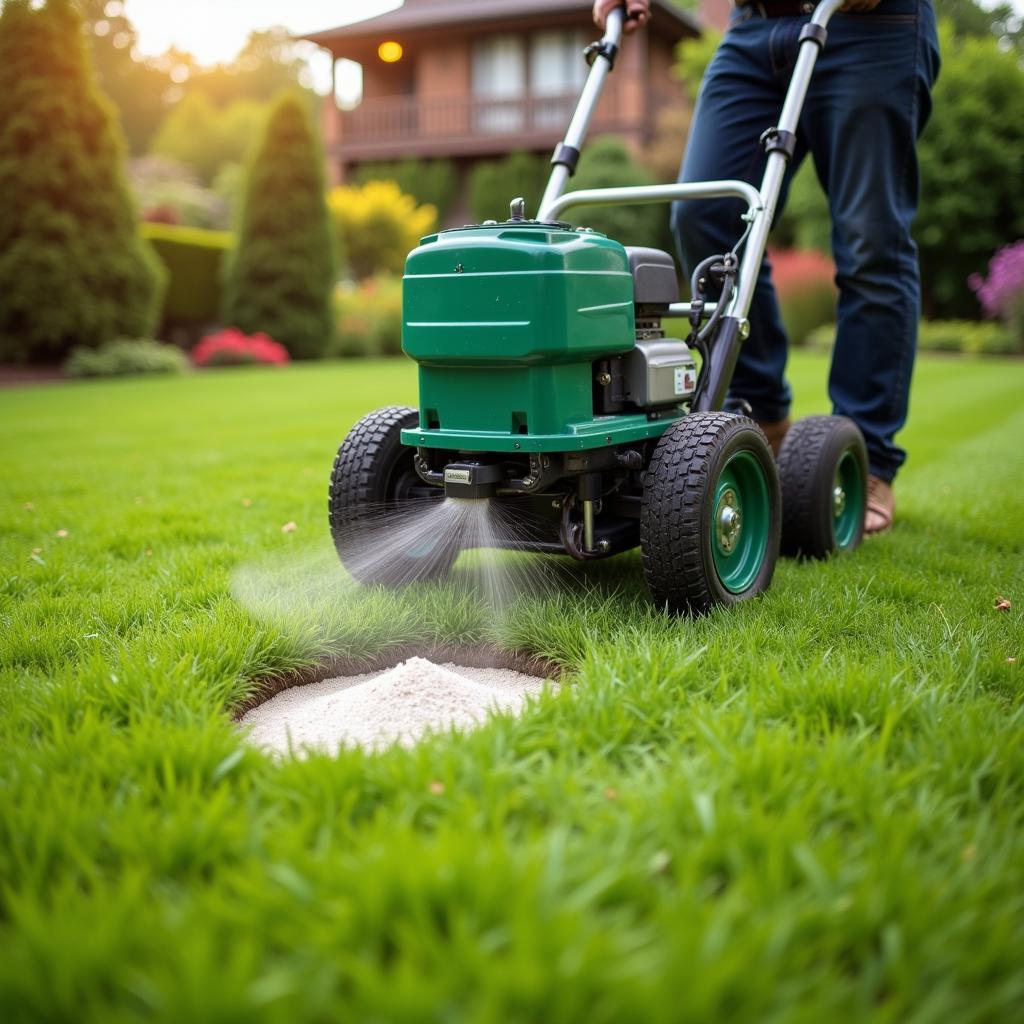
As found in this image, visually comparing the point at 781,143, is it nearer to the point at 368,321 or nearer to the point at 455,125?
the point at 368,321

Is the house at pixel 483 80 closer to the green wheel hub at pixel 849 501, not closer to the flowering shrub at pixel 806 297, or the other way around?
the flowering shrub at pixel 806 297

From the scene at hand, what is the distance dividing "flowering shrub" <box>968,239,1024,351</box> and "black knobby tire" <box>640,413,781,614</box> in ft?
43.8

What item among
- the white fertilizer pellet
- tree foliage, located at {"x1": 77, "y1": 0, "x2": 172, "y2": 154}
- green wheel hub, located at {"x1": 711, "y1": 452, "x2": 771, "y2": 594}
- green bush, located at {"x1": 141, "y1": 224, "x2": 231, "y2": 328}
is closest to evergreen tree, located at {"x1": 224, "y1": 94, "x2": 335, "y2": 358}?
green bush, located at {"x1": 141, "y1": 224, "x2": 231, "y2": 328}

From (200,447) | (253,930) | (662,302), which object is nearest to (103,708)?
(253,930)

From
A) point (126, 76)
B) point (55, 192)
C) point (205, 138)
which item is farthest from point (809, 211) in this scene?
point (126, 76)

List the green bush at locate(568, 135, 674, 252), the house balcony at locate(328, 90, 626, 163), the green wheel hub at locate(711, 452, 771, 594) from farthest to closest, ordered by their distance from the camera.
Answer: the house balcony at locate(328, 90, 626, 163)
the green bush at locate(568, 135, 674, 252)
the green wheel hub at locate(711, 452, 771, 594)

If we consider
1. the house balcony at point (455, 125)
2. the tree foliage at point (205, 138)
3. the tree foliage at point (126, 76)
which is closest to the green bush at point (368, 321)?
the house balcony at point (455, 125)

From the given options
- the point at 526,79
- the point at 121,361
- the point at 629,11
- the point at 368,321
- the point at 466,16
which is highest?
the point at 466,16

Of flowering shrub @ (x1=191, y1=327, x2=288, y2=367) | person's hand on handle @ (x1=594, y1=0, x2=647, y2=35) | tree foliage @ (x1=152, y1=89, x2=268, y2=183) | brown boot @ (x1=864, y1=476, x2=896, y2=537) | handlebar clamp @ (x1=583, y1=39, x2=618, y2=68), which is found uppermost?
tree foliage @ (x1=152, y1=89, x2=268, y2=183)

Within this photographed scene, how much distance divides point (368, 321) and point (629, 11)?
1439cm

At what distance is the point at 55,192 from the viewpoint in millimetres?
12734

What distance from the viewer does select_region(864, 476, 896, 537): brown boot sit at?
3.45 metres

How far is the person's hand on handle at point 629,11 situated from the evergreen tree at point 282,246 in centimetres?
1303

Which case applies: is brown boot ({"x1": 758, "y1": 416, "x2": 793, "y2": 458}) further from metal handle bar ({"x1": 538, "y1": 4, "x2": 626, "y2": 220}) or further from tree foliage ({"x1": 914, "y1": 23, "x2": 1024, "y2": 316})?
tree foliage ({"x1": 914, "y1": 23, "x2": 1024, "y2": 316})
